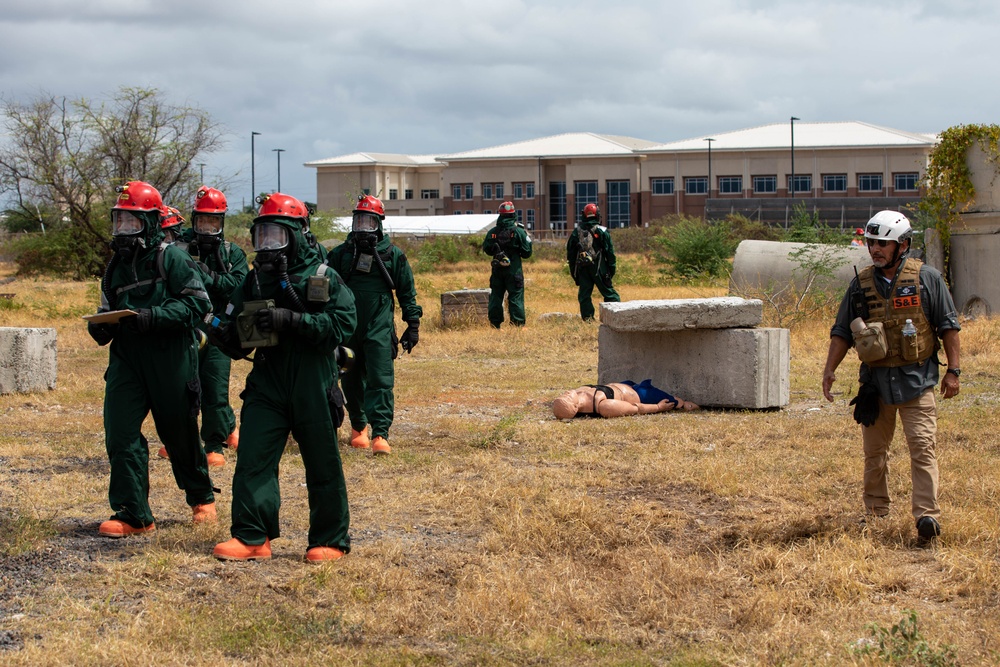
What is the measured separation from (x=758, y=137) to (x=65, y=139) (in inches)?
1767

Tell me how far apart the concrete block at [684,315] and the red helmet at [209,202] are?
3833 millimetres

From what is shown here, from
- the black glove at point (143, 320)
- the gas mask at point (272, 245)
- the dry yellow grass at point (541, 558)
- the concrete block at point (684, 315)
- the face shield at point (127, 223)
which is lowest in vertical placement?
the dry yellow grass at point (541, 558)

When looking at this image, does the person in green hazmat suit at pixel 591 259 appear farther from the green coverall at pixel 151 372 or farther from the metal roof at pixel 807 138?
the metal roof at pixel 807 138

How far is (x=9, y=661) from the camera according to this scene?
4383 millimetres

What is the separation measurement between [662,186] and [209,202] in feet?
199

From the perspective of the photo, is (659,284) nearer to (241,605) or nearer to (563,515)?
→ (563,515)

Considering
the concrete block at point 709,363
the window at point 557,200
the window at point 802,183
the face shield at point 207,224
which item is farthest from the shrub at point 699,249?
the window at point 557,200

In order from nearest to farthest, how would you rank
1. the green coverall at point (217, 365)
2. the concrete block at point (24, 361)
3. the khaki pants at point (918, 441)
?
the khaki pants at point (918, 441) → the green coverall at point (217, 365) → the concrete block at point (24, 361)

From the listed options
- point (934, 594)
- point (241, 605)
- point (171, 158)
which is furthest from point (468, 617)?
point (171, 158)

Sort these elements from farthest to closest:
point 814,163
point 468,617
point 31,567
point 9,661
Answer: point 814,163, point 31,567, point 468,617, point 9,661

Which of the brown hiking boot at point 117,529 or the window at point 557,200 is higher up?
the window at point 557,200

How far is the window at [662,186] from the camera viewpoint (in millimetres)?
67375

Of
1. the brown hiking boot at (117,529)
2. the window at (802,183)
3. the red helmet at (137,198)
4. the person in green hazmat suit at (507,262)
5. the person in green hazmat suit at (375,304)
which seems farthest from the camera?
the window at (802,183)

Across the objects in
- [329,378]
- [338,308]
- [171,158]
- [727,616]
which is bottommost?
[727,616]
